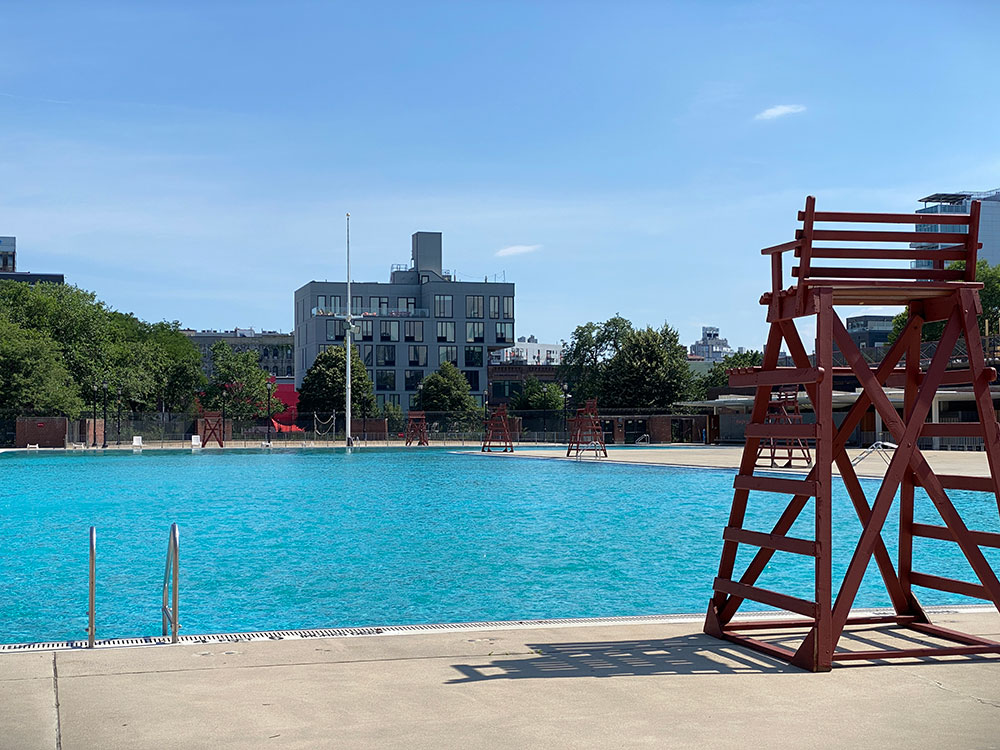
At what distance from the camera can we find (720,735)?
16.5 ft

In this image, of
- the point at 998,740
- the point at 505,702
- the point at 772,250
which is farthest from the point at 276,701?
the point at 772,250

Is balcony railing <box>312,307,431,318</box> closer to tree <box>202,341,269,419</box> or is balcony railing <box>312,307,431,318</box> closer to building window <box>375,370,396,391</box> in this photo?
building window <box>375,370,396,391</box>

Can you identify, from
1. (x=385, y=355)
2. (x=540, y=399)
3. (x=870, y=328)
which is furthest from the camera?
(x=870, y=328)

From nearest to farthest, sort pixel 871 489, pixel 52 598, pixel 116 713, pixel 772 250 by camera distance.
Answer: pixel 116 713 → pixel 772 250 → pixel 52 598 → pixel 871 489

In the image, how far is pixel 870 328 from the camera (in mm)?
144875

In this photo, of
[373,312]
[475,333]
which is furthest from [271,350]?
[475,333]

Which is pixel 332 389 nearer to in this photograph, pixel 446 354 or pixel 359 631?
pixel 446 354

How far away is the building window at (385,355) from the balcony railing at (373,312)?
11.3ft

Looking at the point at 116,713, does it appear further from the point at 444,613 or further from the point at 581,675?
the point at 444,613


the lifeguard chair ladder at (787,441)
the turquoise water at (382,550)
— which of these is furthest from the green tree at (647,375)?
the turquoise water at (382,550)

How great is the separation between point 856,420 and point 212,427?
63.1 meters

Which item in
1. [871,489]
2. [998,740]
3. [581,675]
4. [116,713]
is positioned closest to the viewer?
[998,740]

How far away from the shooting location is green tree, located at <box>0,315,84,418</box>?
64000 mm

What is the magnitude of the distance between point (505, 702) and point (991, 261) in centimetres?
14681
